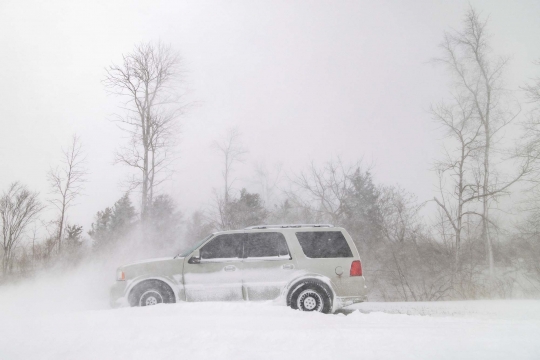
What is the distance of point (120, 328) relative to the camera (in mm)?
4309

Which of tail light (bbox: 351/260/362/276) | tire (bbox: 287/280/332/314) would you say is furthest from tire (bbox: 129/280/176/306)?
tail light (bbox: 351/260/362/276)

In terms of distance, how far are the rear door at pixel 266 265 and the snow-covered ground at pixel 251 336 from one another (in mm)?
743

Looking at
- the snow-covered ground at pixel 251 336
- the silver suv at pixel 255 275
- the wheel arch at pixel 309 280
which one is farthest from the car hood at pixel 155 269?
the wheel arch at pixel 309 280

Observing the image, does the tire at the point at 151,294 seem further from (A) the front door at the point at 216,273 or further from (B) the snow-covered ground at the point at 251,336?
(B) the snow-covered ground at the point at 251,336

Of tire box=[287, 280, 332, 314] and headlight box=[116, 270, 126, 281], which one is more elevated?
headlight box=[116, 270, 126, 281]

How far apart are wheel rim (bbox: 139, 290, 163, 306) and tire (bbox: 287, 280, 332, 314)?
2262mm

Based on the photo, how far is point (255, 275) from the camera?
643cm

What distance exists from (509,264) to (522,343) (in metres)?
12.1

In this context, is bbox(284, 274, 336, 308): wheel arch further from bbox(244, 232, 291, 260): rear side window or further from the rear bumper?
bbox(244, 232, 291, 260): rear side window

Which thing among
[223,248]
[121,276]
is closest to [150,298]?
[121,276]

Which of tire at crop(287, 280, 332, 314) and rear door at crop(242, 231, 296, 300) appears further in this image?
rear door at crop(242, 231, 296, 300)

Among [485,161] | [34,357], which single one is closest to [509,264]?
[485,161]

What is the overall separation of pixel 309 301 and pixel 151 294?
9.01 feet

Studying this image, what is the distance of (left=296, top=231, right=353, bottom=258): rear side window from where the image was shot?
6570 mm
